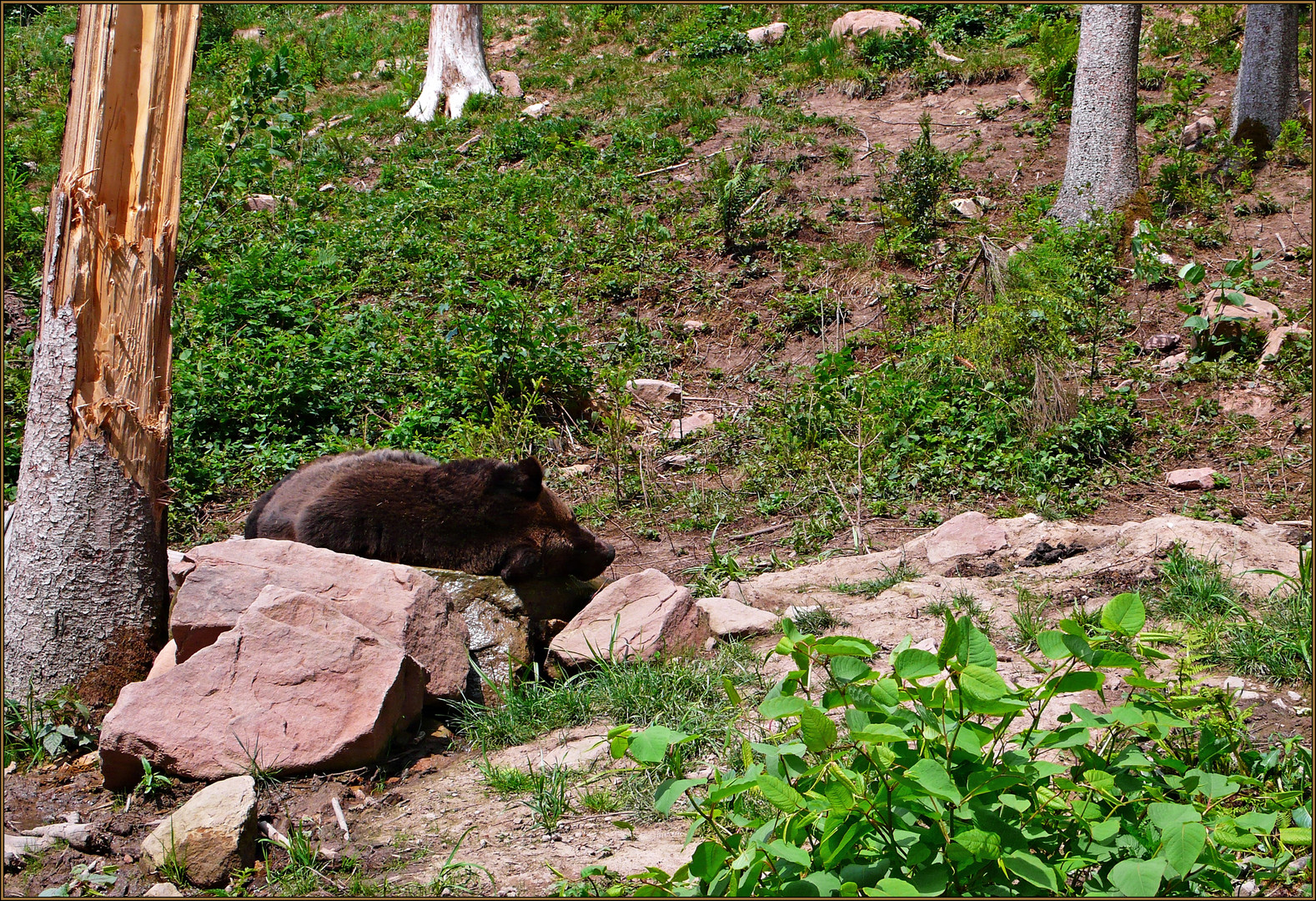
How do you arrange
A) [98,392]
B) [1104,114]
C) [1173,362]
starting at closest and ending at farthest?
[98,392], [1173,362], [1104,114]

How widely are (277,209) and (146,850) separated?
456 inches

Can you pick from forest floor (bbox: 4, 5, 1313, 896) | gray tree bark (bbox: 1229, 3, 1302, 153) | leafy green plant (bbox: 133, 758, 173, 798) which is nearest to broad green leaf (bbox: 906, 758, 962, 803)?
forest floor (bbox: 4, 5, 1313, 896)

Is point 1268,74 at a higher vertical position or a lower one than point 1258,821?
higher

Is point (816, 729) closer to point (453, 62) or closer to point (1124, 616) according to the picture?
point (1124, 616)

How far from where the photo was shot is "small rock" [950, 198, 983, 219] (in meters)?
11.2

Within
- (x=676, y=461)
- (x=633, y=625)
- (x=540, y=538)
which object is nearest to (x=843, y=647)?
(x=633, y=625)

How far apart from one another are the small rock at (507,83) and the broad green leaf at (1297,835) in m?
16.1

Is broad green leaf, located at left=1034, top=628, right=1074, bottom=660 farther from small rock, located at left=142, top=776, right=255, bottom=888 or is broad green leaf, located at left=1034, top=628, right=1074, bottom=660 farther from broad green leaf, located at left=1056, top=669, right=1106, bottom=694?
small rock, located at left=142, top=776, right=255, bottom=888

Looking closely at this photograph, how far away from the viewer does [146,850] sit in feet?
11.1

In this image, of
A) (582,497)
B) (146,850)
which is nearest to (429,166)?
(582,497)

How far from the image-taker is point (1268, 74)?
34.1 ft

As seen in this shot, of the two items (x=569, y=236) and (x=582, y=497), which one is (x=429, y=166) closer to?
(x=569, y=236)

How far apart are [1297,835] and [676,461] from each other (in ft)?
20.3

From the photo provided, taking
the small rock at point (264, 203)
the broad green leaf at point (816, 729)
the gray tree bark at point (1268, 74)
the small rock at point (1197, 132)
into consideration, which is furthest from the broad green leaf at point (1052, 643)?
the small rock at point (264, 203)
